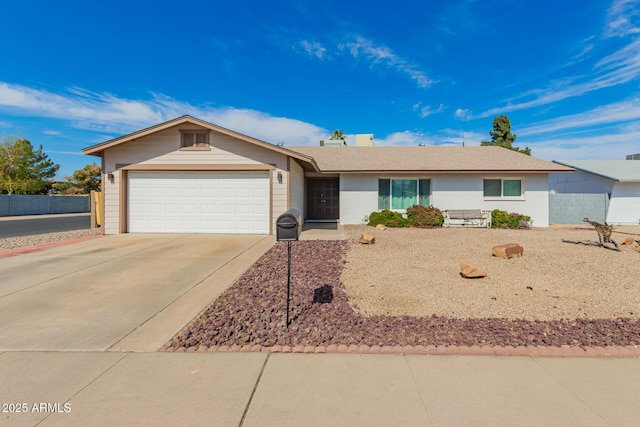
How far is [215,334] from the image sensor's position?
3650mm

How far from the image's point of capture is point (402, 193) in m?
15.7

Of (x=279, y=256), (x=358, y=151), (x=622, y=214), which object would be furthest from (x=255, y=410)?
(x=622, y=214)

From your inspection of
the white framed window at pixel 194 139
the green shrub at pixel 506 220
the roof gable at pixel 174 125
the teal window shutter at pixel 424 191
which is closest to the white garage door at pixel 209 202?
the white framed window at pixel 194 139

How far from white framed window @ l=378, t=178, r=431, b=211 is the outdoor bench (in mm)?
1359

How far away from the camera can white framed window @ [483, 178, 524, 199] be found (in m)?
15.4

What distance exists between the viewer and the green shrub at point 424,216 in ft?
47.4

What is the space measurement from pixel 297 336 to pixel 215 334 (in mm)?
938

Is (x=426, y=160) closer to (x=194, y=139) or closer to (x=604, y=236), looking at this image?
(x=604, y=236)

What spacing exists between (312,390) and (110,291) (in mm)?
4227

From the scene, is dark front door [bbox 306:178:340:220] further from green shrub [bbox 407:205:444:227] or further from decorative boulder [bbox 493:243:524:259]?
decorative boulder [bbox 493:243:524:259]

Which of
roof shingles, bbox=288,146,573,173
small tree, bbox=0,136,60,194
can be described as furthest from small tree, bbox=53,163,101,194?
roof shingles, bbox=288,146,573,173

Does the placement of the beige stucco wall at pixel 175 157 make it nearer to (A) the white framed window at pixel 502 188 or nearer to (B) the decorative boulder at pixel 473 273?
(B) the decorative boulder at pixel 473 273

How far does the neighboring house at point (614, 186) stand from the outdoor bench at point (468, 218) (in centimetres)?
752

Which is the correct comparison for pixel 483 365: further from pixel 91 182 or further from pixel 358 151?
pixel 91 182
